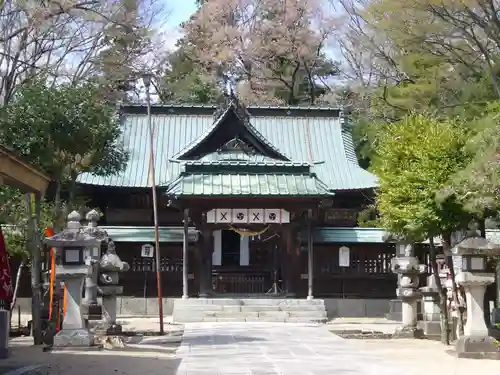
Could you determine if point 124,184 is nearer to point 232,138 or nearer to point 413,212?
point 232,138

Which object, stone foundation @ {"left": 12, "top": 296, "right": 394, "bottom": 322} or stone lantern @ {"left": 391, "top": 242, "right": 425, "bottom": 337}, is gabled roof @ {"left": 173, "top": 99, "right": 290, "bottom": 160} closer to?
stone foundation @ {"left": 12, "top": 296, "right": 394, "bottom": 322}

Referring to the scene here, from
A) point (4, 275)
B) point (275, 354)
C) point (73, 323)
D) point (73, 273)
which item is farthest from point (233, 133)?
point (4, 275)

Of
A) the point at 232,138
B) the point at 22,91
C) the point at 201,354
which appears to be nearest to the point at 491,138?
the point at 201,354

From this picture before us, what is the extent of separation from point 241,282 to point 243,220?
2.72 meters

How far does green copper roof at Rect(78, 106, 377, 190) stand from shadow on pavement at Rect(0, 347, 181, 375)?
48.6 feet

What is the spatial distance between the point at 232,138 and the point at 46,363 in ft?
54.6

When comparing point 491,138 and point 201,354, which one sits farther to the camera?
point 201,354

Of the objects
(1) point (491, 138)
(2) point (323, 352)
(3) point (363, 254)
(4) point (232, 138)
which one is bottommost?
(2) point (323, 352)

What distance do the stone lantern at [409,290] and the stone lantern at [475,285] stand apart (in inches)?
161

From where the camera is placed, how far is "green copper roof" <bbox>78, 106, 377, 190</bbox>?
28.1 meters

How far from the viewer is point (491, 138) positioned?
11078 millimetres

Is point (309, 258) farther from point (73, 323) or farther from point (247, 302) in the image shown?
point (73, 323)

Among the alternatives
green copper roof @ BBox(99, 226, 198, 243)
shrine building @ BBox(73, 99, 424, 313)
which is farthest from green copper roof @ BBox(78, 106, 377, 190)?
green copper roof @ BBox(99, 226, 198, 243)

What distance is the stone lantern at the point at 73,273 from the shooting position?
1334 cm
